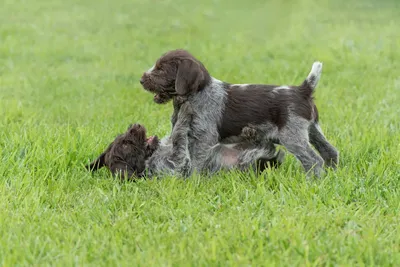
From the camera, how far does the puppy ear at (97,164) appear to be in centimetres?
614

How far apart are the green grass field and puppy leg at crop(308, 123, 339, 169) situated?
0.15 metres

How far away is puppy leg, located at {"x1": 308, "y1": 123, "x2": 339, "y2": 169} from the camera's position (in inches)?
242

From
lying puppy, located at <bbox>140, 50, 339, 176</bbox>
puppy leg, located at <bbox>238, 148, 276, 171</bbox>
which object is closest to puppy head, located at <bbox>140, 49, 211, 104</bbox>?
lying puppy, located at <bbox>140, 50, 339, 176</bbox>

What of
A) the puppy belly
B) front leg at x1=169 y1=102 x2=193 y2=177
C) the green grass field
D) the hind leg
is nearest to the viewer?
the green grass field

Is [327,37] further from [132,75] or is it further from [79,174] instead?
[79,174]

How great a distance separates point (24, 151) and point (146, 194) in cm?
152

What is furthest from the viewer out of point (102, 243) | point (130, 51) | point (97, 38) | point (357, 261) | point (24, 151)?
point (97, 38)

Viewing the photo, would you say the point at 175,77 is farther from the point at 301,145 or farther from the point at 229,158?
the point at 301,145

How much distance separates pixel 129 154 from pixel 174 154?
1.35 feet

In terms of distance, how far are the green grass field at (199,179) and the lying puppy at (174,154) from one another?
0.61 ft

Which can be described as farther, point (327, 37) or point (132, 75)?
point (327, 37)

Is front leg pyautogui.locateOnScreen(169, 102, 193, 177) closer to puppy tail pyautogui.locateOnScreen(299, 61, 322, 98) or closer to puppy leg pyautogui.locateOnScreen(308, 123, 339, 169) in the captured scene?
puppy tail pyautogui.locateOnScreen(299, 61, 322, 98)

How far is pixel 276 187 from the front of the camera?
5.58 meters

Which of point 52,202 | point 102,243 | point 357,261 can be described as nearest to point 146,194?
point 52,202
